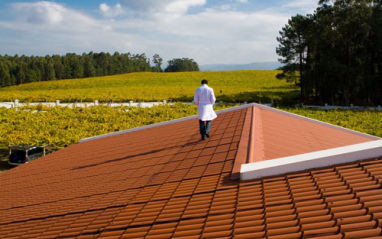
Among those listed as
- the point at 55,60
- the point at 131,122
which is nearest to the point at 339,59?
the point at 131,122

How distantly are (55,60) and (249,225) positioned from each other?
12320 centimetres

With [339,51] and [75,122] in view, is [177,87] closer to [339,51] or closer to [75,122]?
[339,51]

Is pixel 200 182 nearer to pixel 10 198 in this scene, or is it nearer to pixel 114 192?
pixel 114 192

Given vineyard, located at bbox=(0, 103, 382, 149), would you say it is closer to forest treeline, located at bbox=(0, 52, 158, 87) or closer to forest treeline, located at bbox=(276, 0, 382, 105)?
forest treeline, located at bbox=(276, 0, 382, 105)

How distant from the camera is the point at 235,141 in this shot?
5.93 meters

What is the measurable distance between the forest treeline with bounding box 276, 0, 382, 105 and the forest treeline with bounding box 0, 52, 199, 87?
86.5 meters

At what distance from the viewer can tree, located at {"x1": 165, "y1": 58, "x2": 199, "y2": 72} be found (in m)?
133

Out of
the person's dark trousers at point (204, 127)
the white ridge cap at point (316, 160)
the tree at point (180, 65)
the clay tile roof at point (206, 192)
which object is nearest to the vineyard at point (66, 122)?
the clay tile roof at point (206, 192)

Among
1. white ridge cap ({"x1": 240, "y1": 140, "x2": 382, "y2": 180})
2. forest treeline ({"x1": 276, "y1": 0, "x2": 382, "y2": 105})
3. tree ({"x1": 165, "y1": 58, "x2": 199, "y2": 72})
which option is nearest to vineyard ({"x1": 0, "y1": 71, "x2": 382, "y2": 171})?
forest treeline ({"x1": 276, "y1": 0, "x2": 382, "y2": 105})

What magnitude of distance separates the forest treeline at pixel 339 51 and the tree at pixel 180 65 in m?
94.1

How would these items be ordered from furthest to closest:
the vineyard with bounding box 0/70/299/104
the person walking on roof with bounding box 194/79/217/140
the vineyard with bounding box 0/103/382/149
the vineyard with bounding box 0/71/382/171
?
the vineyard with bounding box 0/70/299/104 → the vineyard with bounding box 0/71/382/171 → the vineyard with bounding box 0/103/382/149 → the person walking on roof with bounding box 194/79/217/140

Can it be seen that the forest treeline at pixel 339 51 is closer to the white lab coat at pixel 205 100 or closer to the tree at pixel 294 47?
the tree at pixel 294 47

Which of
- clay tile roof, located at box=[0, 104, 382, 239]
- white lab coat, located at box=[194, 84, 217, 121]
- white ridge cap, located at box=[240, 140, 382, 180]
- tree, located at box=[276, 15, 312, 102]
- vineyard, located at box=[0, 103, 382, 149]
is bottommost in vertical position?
vineyard, located at box=[0, 103, 382, 149]

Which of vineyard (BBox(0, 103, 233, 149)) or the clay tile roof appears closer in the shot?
the clay tile roof
